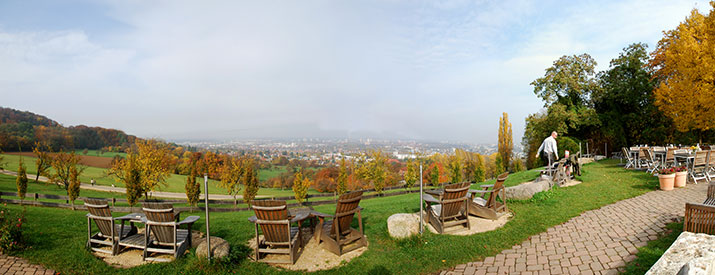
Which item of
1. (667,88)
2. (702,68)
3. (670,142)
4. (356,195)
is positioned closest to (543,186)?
(356,195)

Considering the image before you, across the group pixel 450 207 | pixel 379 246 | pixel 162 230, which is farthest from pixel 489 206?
pixel 162 230

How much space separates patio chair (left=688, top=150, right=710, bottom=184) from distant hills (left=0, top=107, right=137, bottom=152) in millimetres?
38104

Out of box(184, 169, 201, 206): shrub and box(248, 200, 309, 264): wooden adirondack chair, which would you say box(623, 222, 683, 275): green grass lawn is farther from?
box(184, 169, 201, 206): shrub

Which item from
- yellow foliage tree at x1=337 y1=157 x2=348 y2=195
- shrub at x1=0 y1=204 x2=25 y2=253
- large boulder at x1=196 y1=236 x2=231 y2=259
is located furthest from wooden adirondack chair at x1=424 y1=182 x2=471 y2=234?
yellow foliage tree at x1=337 y1=157 x2=348 y2=195

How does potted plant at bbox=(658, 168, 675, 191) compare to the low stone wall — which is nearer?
the low stone wall

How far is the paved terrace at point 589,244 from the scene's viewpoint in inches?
171

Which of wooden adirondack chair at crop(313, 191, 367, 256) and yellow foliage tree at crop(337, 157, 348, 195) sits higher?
wooden adirondack chair at crop(313, 191, 367, 256)

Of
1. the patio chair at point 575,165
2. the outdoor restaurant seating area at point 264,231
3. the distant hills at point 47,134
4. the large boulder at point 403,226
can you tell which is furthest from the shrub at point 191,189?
the distant hills at point 47,134

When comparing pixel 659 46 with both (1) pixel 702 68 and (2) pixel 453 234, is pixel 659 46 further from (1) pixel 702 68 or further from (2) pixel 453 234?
(2) pixel 453 234

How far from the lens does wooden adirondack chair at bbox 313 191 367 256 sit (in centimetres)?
537

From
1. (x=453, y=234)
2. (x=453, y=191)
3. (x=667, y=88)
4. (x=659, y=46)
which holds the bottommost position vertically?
(x=453, y=234)

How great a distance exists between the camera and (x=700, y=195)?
7484 millimetres

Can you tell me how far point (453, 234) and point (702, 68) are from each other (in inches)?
627

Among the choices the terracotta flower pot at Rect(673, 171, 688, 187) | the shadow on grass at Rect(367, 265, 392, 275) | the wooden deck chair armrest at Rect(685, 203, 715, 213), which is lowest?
the shadow on grass at Rect(367, 265, 392, 275)
